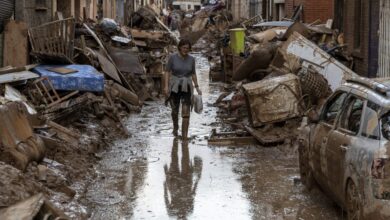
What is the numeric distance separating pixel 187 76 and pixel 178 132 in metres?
1.50

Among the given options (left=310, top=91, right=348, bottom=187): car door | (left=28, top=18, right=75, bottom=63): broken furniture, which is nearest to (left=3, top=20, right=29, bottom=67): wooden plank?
(left=28, top=18, right=75, bottom=63): broken furniture

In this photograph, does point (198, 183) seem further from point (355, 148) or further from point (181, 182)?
point (355, 148)

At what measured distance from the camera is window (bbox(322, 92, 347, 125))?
26.1ft

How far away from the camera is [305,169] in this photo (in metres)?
8.76

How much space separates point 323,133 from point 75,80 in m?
6.79

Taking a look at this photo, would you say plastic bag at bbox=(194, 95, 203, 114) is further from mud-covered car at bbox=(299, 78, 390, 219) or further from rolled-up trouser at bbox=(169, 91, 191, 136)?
mud-covered car at bbox=(299, 78, 390, 219)

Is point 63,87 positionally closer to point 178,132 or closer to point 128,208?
point 178,132

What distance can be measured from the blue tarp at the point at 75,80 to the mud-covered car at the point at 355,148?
20.3 feet

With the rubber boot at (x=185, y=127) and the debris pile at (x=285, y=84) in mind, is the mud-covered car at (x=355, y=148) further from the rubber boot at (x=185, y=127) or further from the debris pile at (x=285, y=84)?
the rubber boot at (x=185, y=127)

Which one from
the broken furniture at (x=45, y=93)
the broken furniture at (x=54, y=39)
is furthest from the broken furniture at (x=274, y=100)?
the broken furniture at (x=54, y=39)

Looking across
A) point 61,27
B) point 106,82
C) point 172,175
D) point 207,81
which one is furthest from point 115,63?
point 172,175

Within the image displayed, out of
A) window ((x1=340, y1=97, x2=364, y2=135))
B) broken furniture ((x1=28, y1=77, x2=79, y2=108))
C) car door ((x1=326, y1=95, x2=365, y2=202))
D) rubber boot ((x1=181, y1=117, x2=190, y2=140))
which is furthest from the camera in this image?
rubber boot ((x1=181, y1=117, x2=190, y2=140))

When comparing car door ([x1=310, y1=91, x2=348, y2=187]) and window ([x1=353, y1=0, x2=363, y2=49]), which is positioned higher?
window ([x1=353, y1=0, x2=363, y2=49])

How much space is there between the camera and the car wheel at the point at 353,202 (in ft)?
20.6
